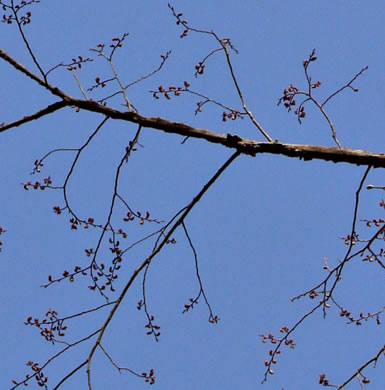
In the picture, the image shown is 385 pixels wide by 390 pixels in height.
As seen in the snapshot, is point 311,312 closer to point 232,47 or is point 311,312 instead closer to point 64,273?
point 64,273

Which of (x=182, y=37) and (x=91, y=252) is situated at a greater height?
(x=182, y=37)

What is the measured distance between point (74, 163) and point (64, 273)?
2.82 ft

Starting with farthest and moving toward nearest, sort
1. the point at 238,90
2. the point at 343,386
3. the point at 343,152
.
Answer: the point at 238,90 < the point at 343,386 < the point at 343,152

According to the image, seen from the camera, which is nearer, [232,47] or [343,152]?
[343,152]

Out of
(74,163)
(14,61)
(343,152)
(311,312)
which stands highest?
(14,61)

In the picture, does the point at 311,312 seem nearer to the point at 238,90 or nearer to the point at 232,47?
the point at 238,90

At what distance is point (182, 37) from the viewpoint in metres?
4.39

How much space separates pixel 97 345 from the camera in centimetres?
386

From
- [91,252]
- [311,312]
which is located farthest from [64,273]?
[311,312]

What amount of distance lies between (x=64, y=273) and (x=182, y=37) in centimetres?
208

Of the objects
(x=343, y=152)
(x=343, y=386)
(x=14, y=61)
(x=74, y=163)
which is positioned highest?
(x=14, y=61)

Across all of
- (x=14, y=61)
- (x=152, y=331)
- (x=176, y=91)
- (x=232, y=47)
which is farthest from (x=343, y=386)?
(x=14, y=61)

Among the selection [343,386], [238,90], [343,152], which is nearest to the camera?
[343,152]

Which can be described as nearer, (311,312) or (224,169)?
(224,169)
